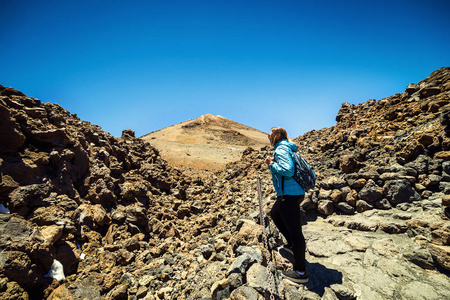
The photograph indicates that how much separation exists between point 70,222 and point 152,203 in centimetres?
290

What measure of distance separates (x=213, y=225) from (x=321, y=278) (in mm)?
3754

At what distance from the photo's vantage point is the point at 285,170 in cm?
251

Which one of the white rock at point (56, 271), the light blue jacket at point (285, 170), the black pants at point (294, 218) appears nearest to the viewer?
the light blue jacket at point (285, 170)

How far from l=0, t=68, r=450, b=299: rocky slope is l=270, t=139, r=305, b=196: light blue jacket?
52.7 inches

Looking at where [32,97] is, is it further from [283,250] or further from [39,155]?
[283,250]

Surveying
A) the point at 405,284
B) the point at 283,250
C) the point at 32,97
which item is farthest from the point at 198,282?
the point at 32,97

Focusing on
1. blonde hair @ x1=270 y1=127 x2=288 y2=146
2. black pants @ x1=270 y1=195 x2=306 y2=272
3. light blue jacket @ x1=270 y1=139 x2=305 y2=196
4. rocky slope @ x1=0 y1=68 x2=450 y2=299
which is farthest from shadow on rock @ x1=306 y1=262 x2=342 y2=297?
blonde hair @ x1=270 y1=127 x2=288 y2=146

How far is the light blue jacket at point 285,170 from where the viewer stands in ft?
8.30

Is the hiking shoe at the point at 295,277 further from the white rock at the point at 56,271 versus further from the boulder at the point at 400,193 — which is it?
the white rock at the point at 56,271

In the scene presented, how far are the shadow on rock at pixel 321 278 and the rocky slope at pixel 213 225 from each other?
0.06ft

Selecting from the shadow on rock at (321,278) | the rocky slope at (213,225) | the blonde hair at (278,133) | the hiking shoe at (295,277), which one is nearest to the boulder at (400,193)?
the rocky slope at (213,225)

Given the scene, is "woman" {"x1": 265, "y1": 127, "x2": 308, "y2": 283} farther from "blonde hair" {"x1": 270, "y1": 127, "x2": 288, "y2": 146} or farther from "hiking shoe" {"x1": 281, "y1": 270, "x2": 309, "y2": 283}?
"blonde hair" {"x1": 270, "y1": 127, "x2": 288, "y2": 146}

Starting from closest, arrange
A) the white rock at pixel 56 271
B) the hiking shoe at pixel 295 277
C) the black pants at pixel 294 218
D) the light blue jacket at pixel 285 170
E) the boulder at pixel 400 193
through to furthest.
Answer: the light blue jacket at pixel 285 170 → the black pants at pixel 294 218 → the hiking shoe at pixel 295 277 → the white rock at pixel 56 271 → the boulder at pixel 400 193

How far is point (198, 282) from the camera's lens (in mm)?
3701
